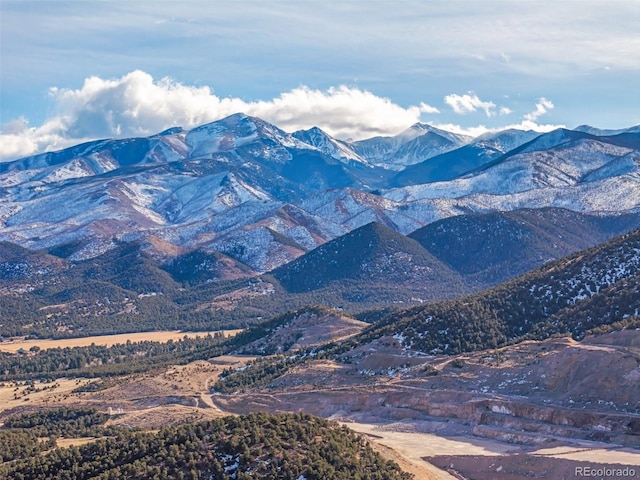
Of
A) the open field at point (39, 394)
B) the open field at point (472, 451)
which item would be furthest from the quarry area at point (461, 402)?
the open field at point (39, 394)

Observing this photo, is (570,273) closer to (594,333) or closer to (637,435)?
(594,333)

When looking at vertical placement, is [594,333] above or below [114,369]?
above

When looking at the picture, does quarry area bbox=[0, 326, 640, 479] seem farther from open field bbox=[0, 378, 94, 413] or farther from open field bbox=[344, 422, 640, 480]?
open field bbox=[0, 378, 94, 413]

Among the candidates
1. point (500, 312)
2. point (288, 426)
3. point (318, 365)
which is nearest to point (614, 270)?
point (500, 312)

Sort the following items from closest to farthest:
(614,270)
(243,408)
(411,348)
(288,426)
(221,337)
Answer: (288,426), (243,408), (411,348), (614,270), (221,337)

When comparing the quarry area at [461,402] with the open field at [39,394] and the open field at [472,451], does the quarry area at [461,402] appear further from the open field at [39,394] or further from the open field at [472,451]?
the open field at [39,394]

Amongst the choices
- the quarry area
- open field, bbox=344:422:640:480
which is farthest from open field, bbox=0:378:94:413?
open field, bbox=344:422:640:480

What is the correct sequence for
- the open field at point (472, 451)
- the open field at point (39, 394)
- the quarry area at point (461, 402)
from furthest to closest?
the open field at point (39, 394), the quarry area at point (461, 402), the open field at point (472, 451)

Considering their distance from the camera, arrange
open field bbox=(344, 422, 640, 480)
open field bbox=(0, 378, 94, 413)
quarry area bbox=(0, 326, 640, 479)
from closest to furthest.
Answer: open field bbox=(344, 422, 640, 480) → quarry area bbox=(0, 326, 640, 479) → open field bbox=(0, 378, 94, 413)

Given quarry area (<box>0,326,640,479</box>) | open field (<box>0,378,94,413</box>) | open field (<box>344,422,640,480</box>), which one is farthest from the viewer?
open field (<box>0,378,94,413</box>)

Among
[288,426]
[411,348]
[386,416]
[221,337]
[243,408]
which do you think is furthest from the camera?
[221,337]

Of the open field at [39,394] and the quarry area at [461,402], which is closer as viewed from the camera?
the quarry area at [461,402]
